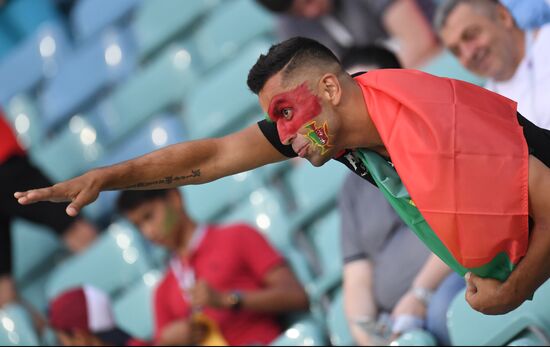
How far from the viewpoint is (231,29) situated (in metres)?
4.15

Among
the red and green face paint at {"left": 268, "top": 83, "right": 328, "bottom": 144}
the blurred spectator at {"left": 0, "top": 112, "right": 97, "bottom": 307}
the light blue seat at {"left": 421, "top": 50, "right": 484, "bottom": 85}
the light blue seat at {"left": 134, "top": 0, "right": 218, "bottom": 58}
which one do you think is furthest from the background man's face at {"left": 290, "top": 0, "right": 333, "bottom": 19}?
the red and green face paint at {"left": 268, "top": 83, "right": 328, "bottom": 144}

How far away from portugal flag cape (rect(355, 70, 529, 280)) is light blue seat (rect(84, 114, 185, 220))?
82.6 inches

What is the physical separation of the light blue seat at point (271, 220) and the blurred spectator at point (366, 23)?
0.52m

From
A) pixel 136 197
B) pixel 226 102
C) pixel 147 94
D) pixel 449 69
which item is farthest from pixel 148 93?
pixel 449 69

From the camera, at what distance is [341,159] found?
2035 millimetres

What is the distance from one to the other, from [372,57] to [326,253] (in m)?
0.69

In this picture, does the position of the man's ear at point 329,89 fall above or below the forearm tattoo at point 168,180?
above

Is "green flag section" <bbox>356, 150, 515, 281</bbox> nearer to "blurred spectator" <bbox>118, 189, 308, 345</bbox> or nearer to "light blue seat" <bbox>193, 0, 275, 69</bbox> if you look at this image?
"blurred spectator" <bbox>118, 189, 308, 345</bbox>

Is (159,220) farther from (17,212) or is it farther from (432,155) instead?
(432,155)

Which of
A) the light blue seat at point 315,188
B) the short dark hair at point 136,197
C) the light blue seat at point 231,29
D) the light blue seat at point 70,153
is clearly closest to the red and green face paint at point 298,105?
the short dark hair at point 136,197

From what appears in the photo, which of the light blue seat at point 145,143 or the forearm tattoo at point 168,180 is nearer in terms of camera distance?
the forearm tattoo at point 168,180

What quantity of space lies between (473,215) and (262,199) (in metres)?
1.57

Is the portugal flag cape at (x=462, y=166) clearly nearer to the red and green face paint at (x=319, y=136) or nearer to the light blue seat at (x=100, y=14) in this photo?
the red and green face paint at (x=319, y=136)

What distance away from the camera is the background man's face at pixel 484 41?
9.12ft
